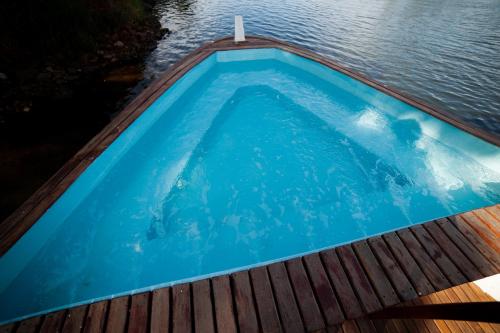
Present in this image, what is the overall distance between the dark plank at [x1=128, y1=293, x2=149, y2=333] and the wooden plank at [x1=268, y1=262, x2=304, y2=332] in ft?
3.45

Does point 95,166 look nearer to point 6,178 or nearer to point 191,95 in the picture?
point 6,178

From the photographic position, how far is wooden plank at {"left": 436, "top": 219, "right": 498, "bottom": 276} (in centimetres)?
220

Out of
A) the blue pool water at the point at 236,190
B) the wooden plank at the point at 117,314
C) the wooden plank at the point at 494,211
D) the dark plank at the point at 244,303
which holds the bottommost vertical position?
the blue pool water at the point at 236,190

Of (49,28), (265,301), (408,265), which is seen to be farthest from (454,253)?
(49,28)

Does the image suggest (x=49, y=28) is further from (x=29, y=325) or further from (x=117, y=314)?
(x=117, y=314)

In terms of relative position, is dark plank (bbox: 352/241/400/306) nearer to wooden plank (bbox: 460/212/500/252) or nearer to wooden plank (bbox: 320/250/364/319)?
wooden plank (bbox: 320/250/364/319)

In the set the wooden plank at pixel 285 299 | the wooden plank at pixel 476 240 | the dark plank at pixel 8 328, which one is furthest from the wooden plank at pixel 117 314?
the wooden plank at pixel 476 240

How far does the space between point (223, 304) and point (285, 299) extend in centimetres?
51

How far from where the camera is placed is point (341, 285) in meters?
2.04

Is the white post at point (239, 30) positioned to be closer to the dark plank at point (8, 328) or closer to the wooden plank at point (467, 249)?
the wooden plank at point (467, 249)

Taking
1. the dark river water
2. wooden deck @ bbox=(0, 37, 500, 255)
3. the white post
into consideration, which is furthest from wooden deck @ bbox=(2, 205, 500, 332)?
the white post

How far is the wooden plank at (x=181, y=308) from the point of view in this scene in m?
1.79

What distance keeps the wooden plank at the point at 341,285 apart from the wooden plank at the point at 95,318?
1.91 meters

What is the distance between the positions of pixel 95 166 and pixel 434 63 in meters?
11.9
